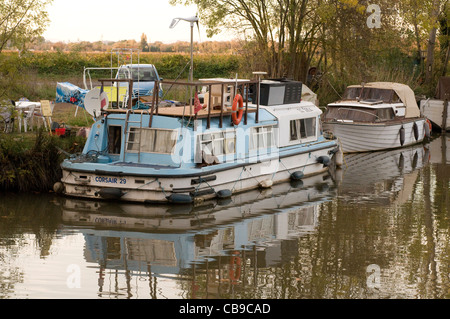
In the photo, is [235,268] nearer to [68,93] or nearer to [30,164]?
[30,164]

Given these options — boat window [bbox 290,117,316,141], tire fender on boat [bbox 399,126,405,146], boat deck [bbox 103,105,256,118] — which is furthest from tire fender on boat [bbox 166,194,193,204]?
tire fender on boat [bbox 399,126,405,146]

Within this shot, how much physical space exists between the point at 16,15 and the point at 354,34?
56.8 feet

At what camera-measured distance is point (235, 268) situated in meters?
12.9

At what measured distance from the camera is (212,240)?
14.8 m

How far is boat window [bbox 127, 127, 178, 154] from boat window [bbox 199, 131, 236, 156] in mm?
771

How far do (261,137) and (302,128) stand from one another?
2192mm

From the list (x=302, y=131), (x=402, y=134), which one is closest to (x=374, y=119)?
(x=402, y=134)

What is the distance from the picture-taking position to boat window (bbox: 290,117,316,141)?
21.0m

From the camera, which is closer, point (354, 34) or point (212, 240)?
point (212, 240)

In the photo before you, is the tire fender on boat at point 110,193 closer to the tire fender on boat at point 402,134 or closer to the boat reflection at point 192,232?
the boat reflection at point 192,232
